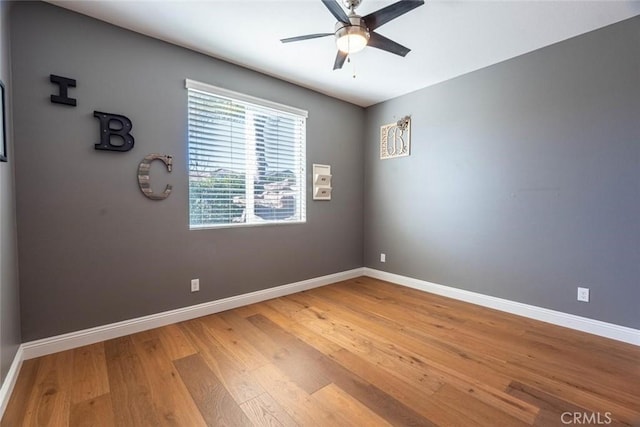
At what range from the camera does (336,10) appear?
1.82 m

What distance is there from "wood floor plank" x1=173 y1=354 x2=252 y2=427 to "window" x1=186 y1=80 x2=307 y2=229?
1.32 meters

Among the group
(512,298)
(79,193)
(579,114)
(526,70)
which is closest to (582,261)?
(512,298)

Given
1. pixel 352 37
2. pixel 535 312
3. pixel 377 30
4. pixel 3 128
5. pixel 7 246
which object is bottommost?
pixel 535 312

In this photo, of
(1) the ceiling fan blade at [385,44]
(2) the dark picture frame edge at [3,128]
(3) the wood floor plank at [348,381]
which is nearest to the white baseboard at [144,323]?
(3) the wood floor plank at [348,381]

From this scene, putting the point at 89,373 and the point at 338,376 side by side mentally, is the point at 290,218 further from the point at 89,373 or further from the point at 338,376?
the point at 89,373

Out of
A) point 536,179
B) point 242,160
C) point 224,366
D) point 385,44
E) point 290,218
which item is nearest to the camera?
point 224,366

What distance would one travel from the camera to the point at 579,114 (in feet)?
8.50

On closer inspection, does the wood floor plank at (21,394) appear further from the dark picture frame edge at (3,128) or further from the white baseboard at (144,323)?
the dark picture frame edge at (3,128)

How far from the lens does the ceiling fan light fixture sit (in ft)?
6.50

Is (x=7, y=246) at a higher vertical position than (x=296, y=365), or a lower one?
higher

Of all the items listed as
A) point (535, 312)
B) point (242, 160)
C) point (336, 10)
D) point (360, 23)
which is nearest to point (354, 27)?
point (360, 23)

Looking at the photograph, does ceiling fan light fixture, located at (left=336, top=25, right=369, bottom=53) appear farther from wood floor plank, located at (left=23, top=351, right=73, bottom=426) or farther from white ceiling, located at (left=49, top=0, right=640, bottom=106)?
wood floor plank, located at (left=23, top=351, right=73, bottom=426)

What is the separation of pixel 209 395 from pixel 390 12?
269 centimetres

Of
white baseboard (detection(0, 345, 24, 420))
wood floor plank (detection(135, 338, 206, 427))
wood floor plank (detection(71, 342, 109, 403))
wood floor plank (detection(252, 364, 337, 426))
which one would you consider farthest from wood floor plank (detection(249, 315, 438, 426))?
white baseboard (detection(0, 345, 24, 420))
